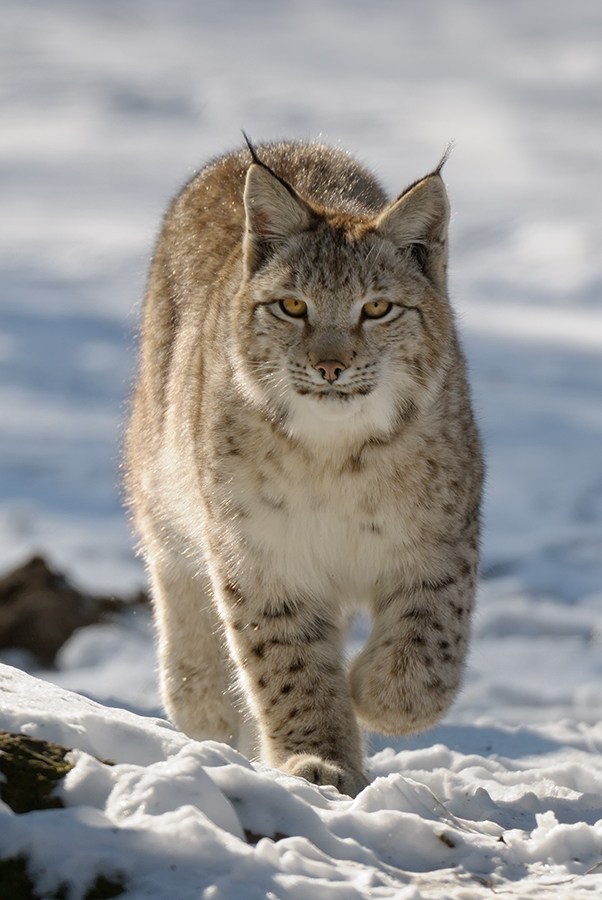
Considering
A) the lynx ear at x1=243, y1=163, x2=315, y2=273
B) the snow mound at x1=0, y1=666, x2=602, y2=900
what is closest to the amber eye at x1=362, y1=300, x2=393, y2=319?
the lynx ear at x1=243, y1=163, x2=315, y2=273

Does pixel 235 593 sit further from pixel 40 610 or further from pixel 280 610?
pixel 40 610

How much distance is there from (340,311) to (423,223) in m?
0.45

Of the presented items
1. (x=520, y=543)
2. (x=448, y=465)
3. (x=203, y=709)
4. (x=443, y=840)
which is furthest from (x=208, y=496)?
(x=520, y=543)

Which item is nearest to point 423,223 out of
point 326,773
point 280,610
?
point 280,610

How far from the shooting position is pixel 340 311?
359 cm

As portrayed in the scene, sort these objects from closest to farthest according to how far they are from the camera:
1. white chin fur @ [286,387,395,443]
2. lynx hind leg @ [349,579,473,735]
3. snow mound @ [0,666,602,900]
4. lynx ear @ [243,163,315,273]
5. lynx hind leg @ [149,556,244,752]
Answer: snow mound @ [0,666,602,900]
white chin fur @ [286,387,395,443]
lynx hind leg @ [349,579,473,735]
lynx ear @ [243,163,315,273]
lynx hind leg @ [149,556,244,752]

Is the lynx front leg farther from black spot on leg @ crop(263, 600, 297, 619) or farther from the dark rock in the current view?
the dark rock

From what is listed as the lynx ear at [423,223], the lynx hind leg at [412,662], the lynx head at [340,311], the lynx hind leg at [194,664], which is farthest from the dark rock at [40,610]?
the lynx ear at [423,223]

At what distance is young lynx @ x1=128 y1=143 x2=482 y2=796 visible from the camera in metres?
3.62

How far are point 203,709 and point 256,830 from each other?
259cm

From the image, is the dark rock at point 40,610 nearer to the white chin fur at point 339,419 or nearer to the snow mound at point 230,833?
the white chin fur at point 339,419

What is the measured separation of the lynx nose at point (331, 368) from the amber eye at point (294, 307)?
27 centimetres

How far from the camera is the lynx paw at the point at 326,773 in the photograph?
3293 millimetres

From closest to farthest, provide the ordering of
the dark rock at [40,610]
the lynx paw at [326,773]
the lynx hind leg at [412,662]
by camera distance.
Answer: the lynx paw at [326,773] → the lynx hind leg at [412,662] → the dark rock at [40,610]
